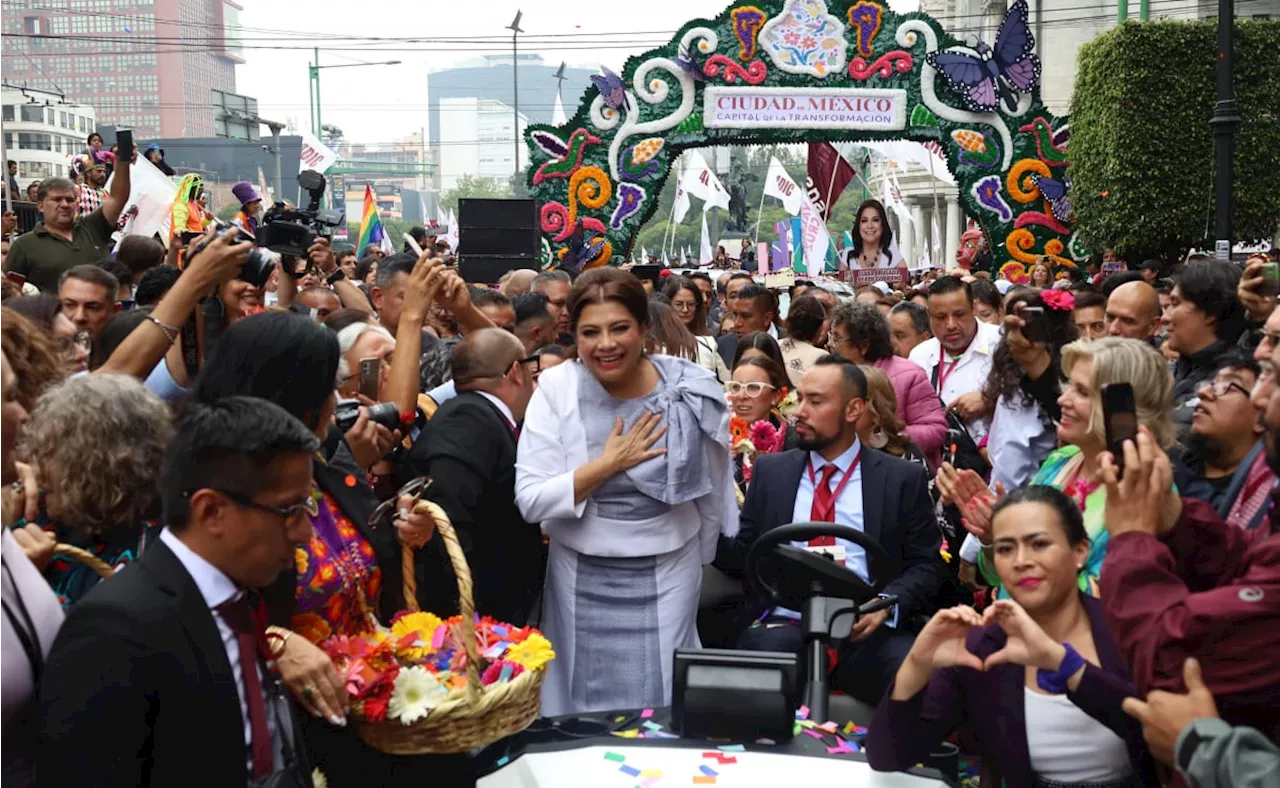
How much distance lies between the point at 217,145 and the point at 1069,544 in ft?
271

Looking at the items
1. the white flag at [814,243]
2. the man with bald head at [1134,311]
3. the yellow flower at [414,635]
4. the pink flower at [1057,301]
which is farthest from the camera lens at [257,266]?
the white flag at [814,243]

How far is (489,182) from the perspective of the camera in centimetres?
13525

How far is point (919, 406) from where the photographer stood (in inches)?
310

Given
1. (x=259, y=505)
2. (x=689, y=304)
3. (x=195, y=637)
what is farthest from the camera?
(x=689, y=304)

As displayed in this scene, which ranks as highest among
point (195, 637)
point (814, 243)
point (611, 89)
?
point (611, 89)

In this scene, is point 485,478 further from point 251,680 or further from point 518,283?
point 518,283

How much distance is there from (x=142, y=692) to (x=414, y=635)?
3.90ft

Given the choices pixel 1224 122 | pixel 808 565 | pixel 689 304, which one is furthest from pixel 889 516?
pixel 1224 122

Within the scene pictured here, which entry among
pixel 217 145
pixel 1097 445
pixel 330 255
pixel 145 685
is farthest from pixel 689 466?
pixel 217 145

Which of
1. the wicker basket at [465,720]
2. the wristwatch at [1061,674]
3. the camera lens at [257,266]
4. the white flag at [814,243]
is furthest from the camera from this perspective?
the white flag at [814,243]

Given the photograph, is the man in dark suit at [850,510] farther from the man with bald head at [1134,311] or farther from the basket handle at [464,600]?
the man with bald head at [1134,311]

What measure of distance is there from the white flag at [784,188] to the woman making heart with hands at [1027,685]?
20291 millimetres

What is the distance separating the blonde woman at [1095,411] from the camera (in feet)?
15.1

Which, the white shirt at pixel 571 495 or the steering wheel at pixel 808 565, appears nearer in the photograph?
the steering wheel at pixel 808 565
